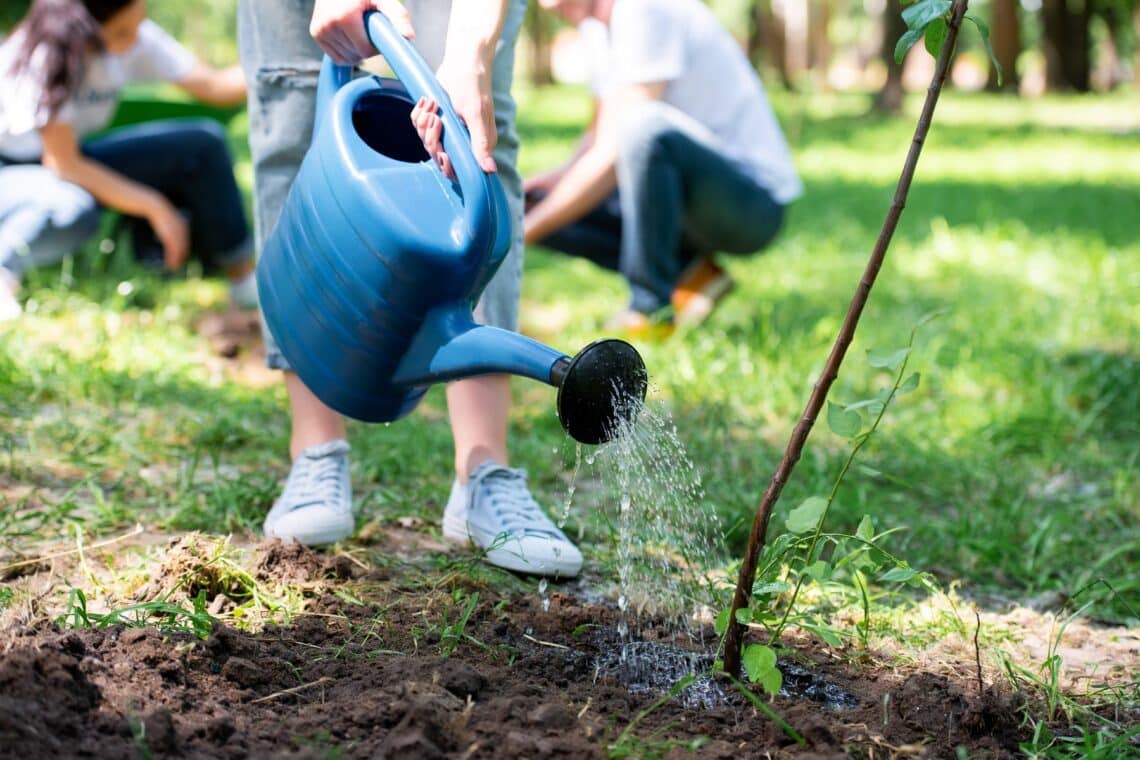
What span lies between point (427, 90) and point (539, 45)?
19.4 meters

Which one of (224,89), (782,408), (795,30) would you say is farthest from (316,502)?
(795,30)

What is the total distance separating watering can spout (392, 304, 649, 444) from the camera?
4.89ft

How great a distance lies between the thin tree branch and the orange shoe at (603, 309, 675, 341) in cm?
216

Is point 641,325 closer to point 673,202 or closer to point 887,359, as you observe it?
point 673,202

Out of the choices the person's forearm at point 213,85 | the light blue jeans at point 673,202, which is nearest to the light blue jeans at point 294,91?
the light blue jeans at point 673,202

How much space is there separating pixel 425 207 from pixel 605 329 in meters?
2.23

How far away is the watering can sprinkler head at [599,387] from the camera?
148 cm

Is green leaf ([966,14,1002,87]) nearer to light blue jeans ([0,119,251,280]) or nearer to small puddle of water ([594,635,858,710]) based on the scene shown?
small puddle of water ([594,635,858,710])

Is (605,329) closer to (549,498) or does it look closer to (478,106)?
(549,498)

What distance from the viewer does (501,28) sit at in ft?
6.31

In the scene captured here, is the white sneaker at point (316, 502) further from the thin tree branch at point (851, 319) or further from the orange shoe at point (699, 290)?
the orange shoe at point (699, 290)

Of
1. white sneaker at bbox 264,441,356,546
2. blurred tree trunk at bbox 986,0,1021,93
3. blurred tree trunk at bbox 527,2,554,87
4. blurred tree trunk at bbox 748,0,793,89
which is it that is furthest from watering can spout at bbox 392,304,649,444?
blurred tree trunk at bbox 527,2,554,87

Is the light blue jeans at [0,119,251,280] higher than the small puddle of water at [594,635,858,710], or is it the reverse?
the light blue jeans at [0,119,251,280]

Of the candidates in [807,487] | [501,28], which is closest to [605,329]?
[807,487]
